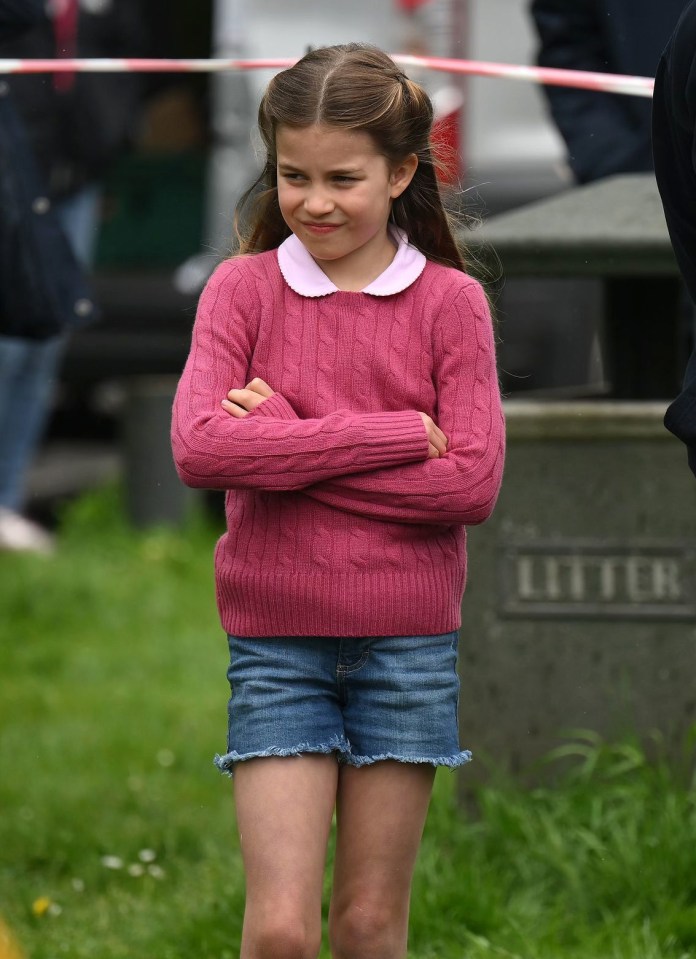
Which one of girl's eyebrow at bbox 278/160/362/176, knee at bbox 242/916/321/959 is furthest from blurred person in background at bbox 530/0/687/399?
knee at bbox 242/916/321/959

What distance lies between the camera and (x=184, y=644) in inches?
240

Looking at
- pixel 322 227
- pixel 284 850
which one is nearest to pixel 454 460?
pixel 322 227

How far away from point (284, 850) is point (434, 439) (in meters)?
0.65

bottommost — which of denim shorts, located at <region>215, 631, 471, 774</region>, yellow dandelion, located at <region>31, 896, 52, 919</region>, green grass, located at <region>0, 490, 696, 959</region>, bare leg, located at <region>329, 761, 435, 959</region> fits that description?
yellow dandelion, located at <region>31, 896, 52, 919</region>

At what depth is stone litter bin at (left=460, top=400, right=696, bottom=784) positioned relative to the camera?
13.0 feet

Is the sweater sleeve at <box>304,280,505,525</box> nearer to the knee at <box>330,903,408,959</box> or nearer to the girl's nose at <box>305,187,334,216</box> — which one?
the girl's nose at <box>305,187,334,216</box>

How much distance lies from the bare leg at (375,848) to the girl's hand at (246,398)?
0.58 meters

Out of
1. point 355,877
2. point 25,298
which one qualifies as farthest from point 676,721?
point 25,298

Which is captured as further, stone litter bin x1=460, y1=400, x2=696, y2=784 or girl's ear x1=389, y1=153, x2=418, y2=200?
stone litter bin x1=460, y1=400, x2=696, y2=784

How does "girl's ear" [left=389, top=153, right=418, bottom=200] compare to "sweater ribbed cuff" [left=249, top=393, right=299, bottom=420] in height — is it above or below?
above

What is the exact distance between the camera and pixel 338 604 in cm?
270

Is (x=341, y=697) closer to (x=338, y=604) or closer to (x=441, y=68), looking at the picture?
(x=338, y=604)

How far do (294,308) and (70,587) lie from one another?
4.08 metres

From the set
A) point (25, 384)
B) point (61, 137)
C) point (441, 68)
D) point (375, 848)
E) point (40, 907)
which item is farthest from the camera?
point (25, 384)
